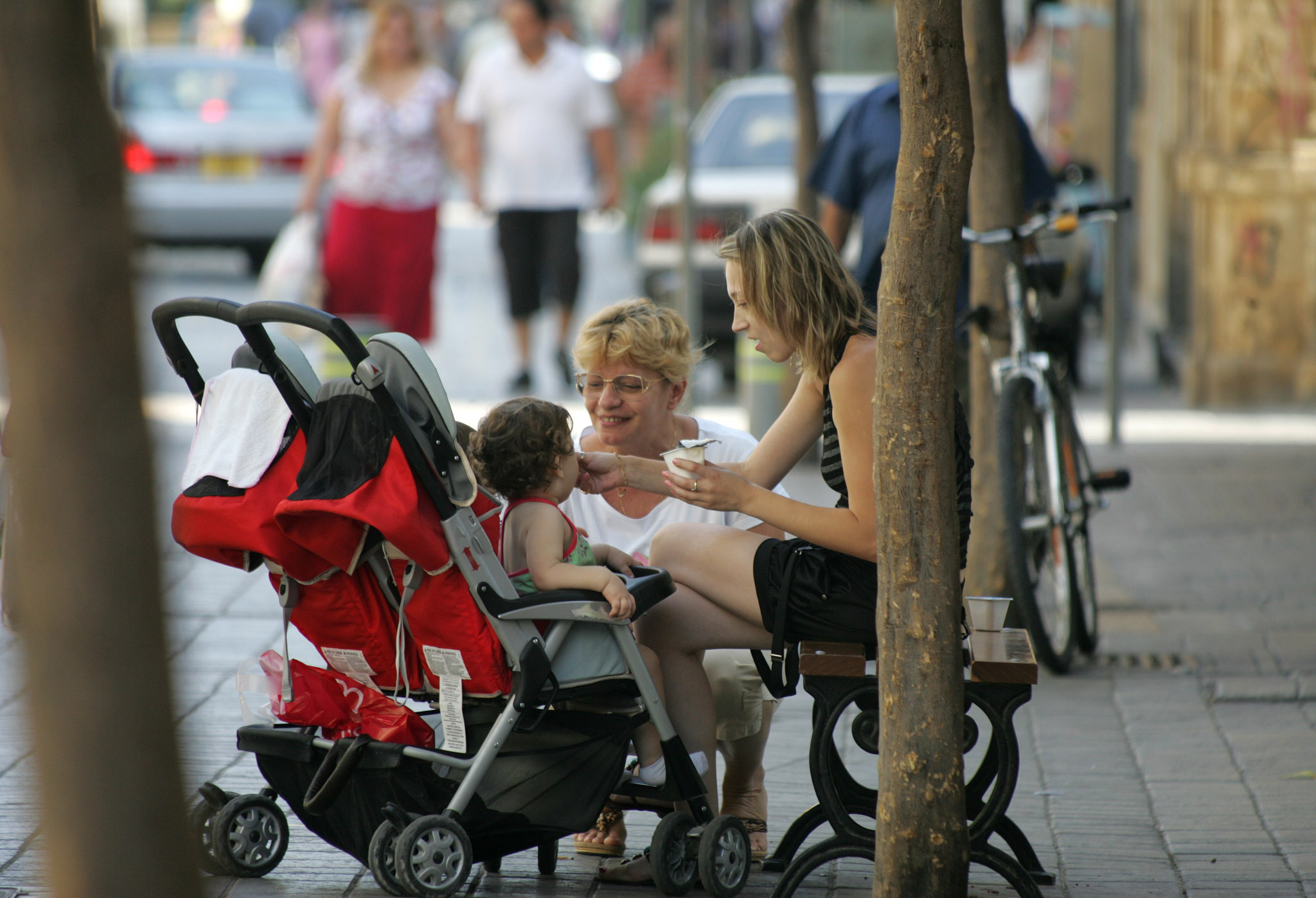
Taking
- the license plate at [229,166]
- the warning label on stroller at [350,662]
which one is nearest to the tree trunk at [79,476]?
the warning label on stroller at [350,662]

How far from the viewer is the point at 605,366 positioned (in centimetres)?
395

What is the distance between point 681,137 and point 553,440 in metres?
5.94

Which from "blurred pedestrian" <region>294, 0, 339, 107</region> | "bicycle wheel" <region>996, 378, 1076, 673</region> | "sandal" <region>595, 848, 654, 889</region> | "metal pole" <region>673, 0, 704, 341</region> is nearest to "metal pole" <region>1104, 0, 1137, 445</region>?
"metal pole" <region>673, 0, 704, 341</region>

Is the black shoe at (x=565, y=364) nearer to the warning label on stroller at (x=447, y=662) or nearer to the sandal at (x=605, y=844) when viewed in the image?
the sandal at (x=605, y=844)

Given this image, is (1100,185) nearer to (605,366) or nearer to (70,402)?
A: (605,366)

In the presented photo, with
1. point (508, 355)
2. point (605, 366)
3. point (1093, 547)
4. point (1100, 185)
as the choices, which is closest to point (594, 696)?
point (605, 366)

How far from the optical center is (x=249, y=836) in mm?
3662

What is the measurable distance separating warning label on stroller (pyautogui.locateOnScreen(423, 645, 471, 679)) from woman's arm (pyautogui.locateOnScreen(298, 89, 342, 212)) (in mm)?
6496

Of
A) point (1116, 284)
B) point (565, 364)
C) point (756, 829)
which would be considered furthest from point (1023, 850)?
point (1116, 284)

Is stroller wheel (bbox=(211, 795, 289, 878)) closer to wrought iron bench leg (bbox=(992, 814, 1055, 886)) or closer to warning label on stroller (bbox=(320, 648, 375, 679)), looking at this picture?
warning label on stroller (bbox=(320, 648, 375, 679))

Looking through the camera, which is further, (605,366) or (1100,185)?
(1100,185)

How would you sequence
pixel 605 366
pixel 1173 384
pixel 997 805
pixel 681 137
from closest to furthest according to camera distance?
pixel 997 805
pixel 605 366
pixel 681 137
pixel 1173 384

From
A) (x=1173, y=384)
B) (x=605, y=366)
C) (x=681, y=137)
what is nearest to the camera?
(x=605, y=366)

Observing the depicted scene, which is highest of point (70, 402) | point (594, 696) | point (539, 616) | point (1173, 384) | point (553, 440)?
point (70, 402)
